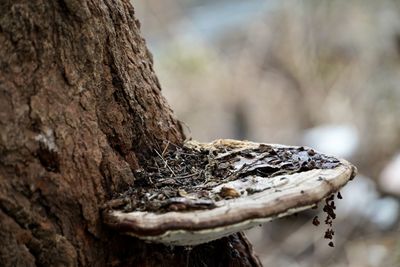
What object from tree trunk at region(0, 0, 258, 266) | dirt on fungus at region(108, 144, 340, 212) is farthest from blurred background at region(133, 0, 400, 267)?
tree trunk at region(0, 0, 258, 266)

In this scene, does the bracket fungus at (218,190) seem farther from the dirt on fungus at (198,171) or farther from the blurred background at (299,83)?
the blurred background at (299,83)

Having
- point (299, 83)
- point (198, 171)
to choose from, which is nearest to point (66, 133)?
point (198, 171)

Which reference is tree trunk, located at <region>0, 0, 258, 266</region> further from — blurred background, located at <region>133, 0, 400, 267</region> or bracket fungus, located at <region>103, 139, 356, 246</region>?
blurred background, located at <region>133, 0, 400, 267</region>

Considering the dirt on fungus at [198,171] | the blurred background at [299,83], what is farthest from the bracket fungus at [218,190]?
the blurred background at [299,83]

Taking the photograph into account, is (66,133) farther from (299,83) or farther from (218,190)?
(299,83)

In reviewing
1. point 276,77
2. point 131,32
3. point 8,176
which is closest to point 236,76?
point 276,77

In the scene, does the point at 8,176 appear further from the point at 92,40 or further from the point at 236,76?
the point at 236,76

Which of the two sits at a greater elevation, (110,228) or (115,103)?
(115,103)
